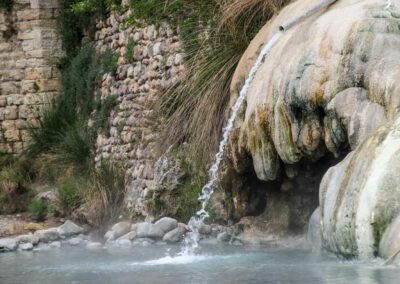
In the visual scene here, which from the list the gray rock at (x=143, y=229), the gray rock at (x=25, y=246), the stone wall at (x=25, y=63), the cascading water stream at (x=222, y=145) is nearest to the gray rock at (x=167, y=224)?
the gray rock at (x=143, y=229)

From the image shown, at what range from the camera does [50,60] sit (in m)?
18.0

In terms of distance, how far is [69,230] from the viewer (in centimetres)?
1430

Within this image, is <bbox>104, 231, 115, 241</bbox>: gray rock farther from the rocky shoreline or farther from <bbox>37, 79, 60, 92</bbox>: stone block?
<bbox>37, 79, 60, 92</bbox>: stone block

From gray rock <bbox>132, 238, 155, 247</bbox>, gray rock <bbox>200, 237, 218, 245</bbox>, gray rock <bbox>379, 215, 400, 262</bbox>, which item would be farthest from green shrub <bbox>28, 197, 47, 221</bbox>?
gray rock <bbox>379, 215, 400, 262</bbox>

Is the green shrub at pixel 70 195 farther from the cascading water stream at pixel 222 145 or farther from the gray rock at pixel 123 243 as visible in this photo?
the cascading water stream at pixel 222 145

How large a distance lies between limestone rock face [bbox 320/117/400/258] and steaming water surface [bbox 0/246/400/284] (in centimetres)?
17

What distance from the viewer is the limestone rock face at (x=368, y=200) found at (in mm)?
8758

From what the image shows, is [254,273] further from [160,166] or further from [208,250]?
[160,166]

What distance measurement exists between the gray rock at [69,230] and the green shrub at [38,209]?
4.66 feet

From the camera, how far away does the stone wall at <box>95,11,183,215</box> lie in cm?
1450

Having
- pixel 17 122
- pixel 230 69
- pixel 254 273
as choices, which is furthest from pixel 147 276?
pixel 17 122

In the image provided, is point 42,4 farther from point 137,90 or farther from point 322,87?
point 322,87

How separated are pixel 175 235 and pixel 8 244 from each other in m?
2.13

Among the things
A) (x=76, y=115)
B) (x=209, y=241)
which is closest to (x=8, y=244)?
(x=209, y=241)
